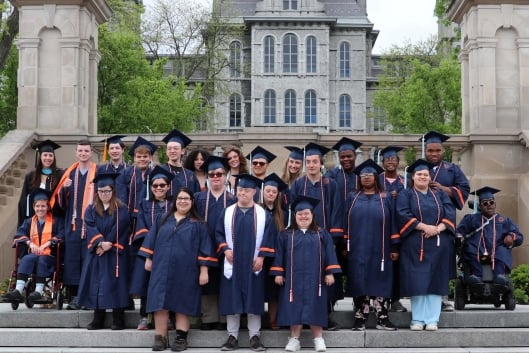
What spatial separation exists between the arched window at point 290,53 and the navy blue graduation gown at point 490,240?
60791 millimetres

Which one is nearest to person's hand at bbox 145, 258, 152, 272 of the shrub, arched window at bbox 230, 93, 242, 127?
the shrub

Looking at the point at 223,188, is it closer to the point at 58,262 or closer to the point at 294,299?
the point at 294,299

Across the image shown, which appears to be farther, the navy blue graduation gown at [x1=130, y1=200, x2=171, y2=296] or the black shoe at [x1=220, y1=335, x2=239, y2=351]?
the navy blue graduation gown at [x1=130, y1=200, x2=171, y2=296]

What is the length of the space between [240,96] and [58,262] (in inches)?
2410

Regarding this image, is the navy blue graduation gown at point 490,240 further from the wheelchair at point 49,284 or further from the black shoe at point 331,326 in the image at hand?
the wheelchair at point 49,284

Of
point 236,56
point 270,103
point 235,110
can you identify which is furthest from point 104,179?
point 236,56

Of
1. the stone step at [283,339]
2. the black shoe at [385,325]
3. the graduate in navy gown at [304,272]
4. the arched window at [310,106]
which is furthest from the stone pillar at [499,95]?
the arched window at [310,106]

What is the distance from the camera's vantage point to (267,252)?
869cm

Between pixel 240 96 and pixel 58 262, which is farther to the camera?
pixel 240 96

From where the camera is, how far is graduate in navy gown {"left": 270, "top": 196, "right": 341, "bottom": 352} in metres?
8.51

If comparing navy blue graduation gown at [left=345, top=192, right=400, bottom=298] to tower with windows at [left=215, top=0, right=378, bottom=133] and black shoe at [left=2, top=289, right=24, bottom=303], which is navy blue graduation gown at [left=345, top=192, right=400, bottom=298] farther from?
tower with windows at [left=215, top=0, right=378, bottom=133]

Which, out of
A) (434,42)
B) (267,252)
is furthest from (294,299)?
(434,42)

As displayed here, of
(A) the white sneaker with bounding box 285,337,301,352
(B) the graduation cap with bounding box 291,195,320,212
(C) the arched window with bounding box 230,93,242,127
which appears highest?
(C) the arched window with bounding box 230,93,242,127

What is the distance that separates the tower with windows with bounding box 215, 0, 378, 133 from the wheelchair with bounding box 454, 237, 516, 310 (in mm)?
58478
